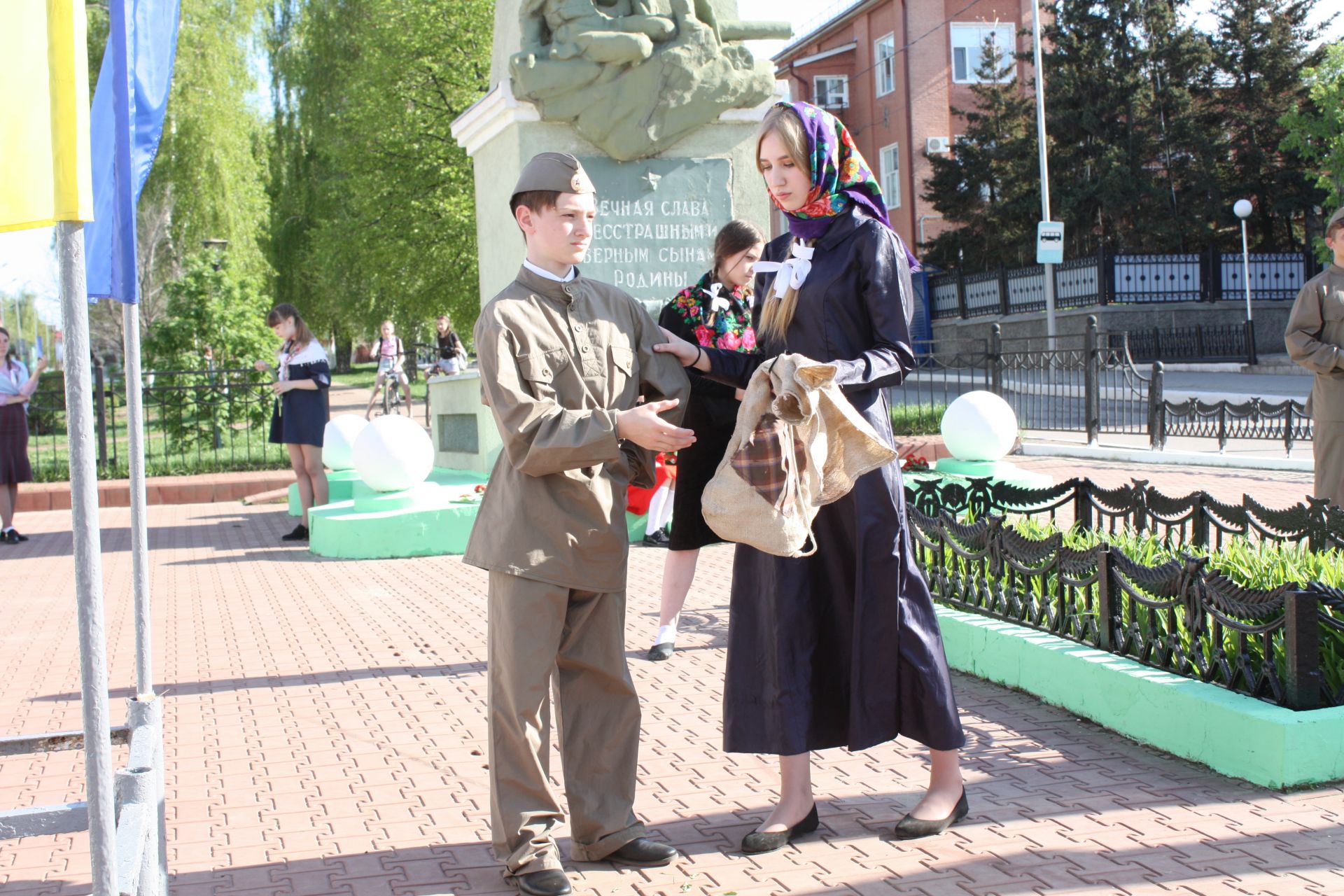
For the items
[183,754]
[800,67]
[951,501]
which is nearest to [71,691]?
[183,754]

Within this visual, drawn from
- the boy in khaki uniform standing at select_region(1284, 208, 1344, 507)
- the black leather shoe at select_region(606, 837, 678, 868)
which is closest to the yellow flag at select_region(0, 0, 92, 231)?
the black leather shoe at select_region(606, 837, 678, 868)

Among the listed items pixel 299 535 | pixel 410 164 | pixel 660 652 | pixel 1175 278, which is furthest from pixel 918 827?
pixel 1175 278

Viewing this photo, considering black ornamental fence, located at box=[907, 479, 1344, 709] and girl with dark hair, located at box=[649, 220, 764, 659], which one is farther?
girl with dark hair, located at box=[649, 220, 764, 659]

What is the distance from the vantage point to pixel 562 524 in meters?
3.26

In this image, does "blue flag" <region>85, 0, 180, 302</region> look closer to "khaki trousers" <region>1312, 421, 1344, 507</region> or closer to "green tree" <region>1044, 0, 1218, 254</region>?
"khaki trousers" <region>1312, 421, 1344, 507</region>

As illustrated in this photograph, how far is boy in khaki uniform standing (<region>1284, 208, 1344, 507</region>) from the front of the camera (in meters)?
6.33

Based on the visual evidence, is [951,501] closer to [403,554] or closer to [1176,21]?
[403,554]

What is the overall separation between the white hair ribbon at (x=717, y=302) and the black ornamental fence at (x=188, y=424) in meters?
11.3

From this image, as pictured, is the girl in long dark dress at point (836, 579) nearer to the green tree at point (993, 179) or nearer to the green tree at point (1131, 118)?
the green tree at point (1131, 118)

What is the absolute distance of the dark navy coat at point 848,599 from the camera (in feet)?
11.3

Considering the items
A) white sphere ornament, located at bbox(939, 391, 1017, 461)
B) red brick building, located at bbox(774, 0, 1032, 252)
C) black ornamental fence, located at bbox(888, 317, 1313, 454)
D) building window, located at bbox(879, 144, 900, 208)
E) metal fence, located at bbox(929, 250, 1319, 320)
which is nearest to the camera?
white sphere ornament, located at bbox(939, 391, 1017, 461)

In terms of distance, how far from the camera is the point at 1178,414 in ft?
Answer: 48.1

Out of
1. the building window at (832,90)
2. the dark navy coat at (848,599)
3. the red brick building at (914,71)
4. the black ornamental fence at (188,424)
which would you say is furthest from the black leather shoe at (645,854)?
the building window at (832,90)

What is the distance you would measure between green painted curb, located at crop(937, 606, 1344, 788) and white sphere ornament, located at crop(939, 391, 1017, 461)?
3.83 metres
